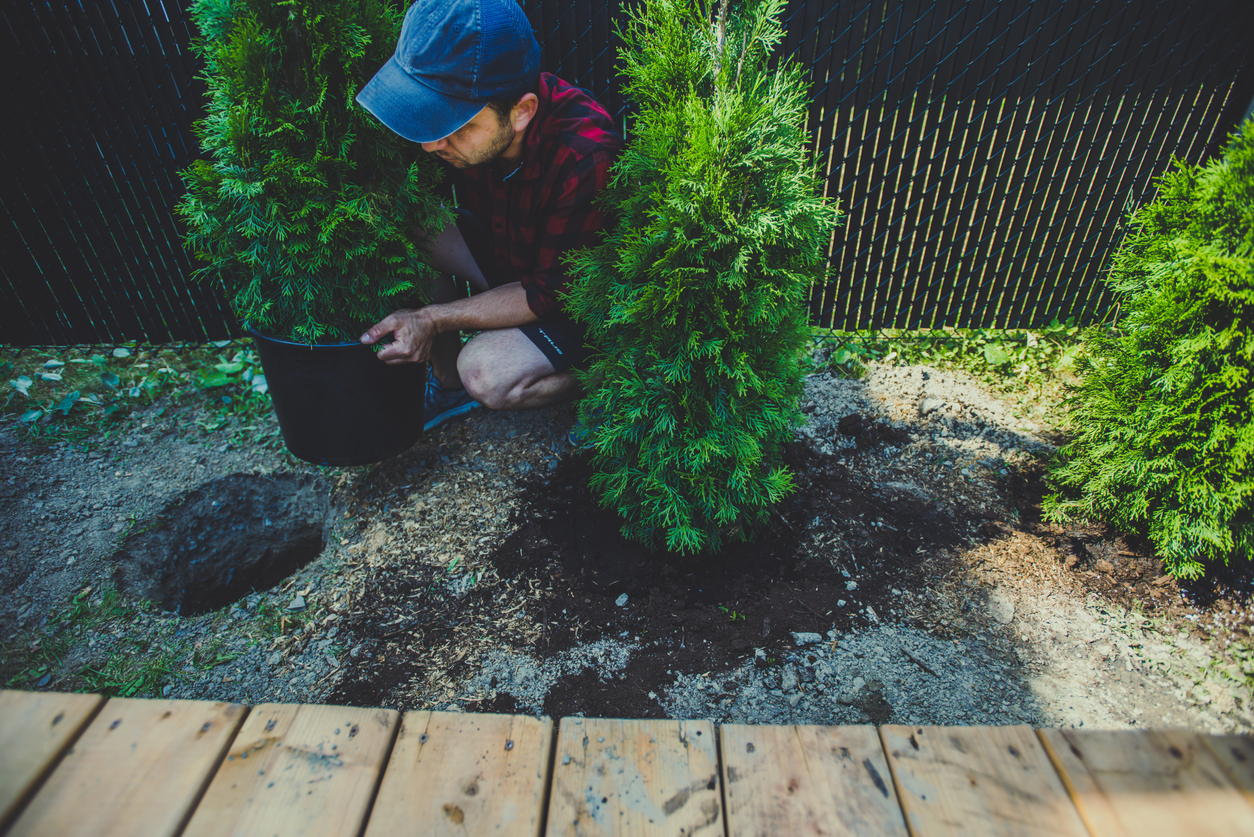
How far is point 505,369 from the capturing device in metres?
3.00

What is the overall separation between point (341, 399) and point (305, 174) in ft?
3.23

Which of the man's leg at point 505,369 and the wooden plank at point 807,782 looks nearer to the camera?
the wooden plank at point 807,782

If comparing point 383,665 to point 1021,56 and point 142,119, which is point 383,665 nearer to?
point 142,119

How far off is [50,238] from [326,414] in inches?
108

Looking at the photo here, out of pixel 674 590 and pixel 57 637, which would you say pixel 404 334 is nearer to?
pixel 674 590

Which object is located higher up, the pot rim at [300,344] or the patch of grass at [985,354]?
the pot rim at [300,344]

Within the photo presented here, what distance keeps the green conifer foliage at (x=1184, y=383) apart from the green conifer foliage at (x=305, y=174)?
3.01m

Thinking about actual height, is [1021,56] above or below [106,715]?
above

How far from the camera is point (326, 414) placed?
9.25ft

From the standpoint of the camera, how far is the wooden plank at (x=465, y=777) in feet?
4.23

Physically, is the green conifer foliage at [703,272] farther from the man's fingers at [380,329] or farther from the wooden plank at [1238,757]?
the wooden plank at [1238,757]

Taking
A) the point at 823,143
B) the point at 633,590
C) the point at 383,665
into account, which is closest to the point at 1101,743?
the point at 633,590

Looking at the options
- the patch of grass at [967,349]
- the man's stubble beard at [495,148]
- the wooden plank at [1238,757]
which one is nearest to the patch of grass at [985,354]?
the patch of grass at [967,349]

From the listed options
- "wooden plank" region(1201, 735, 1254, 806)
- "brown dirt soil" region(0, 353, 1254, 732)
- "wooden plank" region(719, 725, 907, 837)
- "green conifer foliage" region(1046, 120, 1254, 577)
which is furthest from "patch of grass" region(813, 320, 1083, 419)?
"wooden plank" region(719, 725, 907, 837)
